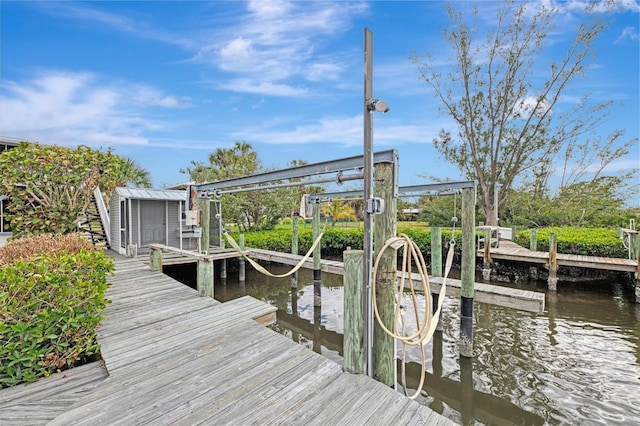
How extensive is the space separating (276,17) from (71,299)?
7226mm

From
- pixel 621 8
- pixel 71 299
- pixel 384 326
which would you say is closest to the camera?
pixel 384 326

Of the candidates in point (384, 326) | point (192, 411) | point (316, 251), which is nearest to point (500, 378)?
point (384, 326)

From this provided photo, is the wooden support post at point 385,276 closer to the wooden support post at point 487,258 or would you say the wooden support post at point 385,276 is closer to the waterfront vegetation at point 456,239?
the waterfront vegetation at point 456,239

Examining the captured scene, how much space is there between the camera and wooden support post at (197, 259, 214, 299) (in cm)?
480

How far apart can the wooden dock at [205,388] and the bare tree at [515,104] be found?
15483 mm

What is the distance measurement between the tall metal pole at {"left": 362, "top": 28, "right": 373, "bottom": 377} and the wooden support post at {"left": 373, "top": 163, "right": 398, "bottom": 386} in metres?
0.09

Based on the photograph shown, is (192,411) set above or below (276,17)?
below

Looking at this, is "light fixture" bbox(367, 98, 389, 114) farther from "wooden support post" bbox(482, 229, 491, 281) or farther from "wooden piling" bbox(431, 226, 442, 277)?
"wooden support post" bbox(482, 229, 491, 281)

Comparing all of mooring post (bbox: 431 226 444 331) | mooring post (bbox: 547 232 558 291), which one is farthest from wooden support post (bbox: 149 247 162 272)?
mooring post (bbox: 547 232 558 291)

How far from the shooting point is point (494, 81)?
1658 cm

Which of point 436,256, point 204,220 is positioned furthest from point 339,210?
point 204,220

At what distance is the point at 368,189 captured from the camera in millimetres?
2494

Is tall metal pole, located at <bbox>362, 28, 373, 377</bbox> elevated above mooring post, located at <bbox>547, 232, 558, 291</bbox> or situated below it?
above

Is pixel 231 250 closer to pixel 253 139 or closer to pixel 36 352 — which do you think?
pixel 36 352
